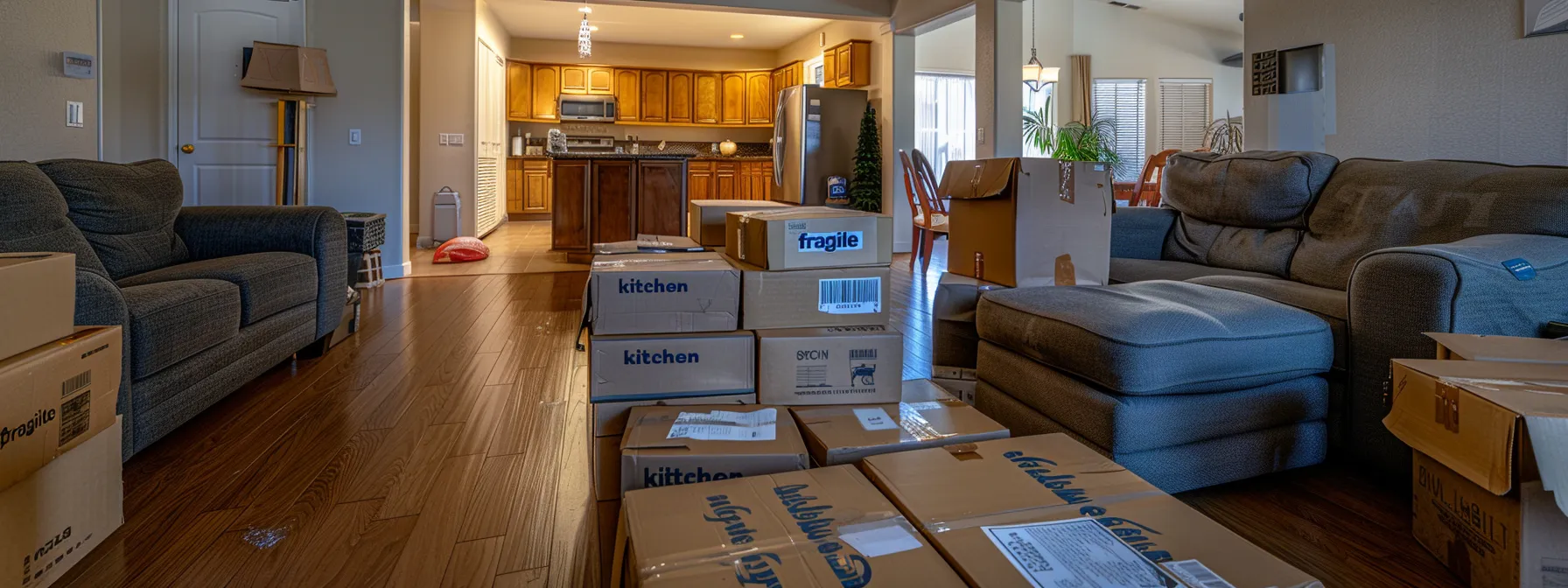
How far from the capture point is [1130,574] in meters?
0.80

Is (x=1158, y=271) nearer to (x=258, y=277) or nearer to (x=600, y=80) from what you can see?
(x=258, y=277)

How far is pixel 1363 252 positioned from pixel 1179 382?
114 centimetres

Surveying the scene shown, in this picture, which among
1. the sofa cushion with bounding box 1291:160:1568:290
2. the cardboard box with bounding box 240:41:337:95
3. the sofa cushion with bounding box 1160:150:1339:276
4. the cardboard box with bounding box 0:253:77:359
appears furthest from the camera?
the cardboard box with bounding box 240:41:337:95

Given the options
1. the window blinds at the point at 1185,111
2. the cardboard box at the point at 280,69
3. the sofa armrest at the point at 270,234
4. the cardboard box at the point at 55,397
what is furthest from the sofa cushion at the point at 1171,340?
the window blinds at the point at 1185,111

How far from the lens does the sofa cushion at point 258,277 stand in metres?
2.49

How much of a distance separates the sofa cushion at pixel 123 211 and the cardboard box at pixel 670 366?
2.09 meters

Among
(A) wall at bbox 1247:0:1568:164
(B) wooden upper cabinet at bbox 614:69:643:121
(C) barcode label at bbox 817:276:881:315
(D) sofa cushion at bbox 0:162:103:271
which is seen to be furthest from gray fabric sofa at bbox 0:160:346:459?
(B) wooden upper cabinet at bbox 614:69:643:121

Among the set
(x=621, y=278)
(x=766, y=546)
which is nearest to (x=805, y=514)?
(x=766, y=546)

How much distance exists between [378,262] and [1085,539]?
5206mm

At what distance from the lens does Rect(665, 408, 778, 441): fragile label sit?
4.42 ft

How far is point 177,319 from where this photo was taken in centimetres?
205

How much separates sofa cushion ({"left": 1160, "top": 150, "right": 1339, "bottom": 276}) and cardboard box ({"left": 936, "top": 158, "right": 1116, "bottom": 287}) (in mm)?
627

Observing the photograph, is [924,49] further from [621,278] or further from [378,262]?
[621,278]

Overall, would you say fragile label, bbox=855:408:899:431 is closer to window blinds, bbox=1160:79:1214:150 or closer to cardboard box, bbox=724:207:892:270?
cardboard box, bbox=724:207:892:270
